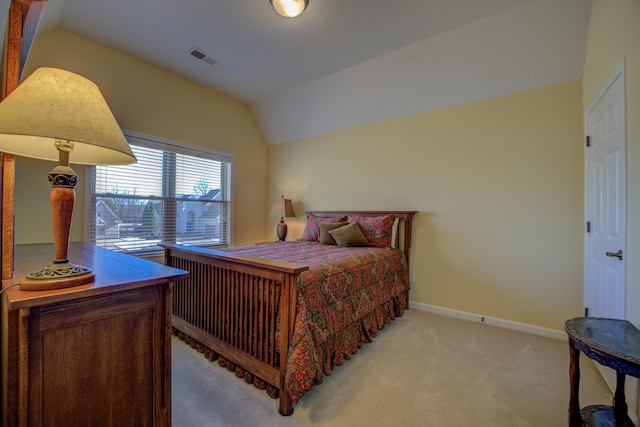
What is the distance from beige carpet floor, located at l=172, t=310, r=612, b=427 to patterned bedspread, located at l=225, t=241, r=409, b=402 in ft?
0.52

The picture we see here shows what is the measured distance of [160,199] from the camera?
3.62 m

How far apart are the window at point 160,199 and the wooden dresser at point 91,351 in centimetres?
229

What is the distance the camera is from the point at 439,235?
3.24 meters

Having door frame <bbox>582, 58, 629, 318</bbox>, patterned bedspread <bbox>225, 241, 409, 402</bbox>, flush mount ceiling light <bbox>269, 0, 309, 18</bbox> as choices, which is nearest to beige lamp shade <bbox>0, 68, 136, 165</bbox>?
patterned bedspread <bbox>225, 241, 409, 402</bbox>

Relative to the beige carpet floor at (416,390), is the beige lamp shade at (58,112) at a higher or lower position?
higher

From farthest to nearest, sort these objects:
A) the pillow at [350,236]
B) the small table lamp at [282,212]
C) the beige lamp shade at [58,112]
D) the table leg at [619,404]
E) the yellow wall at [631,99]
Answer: the small table lamp at [282,212]
the pillow at [350,236]
the yellow wall at [631,99]
the table leg at [619,404]
the beige lamp shade at [58,112]

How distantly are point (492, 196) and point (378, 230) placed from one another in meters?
1.28

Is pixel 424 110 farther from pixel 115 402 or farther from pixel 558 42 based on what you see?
pixel 115 402

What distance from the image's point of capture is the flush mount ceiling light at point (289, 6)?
2201 mm

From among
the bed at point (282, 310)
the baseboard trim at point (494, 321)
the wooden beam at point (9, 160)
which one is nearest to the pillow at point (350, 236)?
the bed at point (282, 310)

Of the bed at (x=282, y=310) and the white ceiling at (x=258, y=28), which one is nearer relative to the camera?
the bed at (x=282, y=310)

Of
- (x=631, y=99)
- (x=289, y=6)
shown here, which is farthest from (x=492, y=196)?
(x=289, y=6)

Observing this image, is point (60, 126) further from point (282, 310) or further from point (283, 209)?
point (283, 209)

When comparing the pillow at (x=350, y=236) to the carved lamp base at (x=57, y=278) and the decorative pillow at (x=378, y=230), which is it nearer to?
the decorative pillow at (x=378, y=230)
